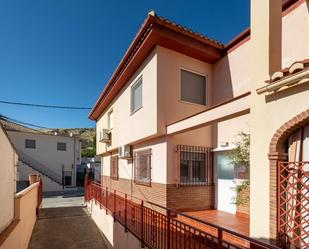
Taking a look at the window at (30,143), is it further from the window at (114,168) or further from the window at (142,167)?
the window at (142,167)

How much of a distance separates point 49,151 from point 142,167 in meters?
24.3

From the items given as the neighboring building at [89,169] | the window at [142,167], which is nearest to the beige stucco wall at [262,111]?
the window at [142,167]

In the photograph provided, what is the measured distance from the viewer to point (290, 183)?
3857mm

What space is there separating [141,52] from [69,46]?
767cm

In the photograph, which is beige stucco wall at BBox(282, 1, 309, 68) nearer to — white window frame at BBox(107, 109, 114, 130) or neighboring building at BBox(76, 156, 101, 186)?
white window frame at BBox(107, 109, 114, 130)

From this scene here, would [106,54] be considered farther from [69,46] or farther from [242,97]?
[242,97]

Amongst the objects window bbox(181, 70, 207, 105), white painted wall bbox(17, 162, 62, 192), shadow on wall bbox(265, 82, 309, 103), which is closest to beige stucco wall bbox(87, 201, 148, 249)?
shadow on wall bbox(265, 82, 309, 103)

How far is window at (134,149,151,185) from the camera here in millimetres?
9305

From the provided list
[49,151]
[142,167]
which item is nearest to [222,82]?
[142,167]

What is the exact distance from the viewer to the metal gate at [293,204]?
3.67 metres

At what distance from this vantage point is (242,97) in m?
5.15

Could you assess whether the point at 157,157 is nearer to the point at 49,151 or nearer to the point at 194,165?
the point at 194,165

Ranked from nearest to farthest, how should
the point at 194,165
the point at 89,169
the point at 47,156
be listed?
the point at 194,165, the point at 47,156, the point at 89,169

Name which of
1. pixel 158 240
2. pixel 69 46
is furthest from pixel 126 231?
pixel 69 46
